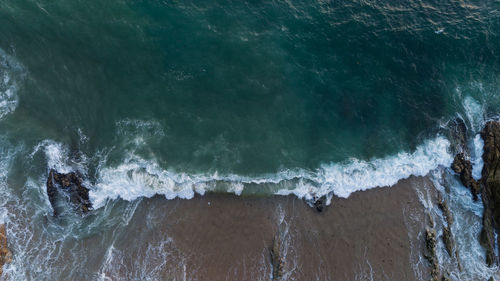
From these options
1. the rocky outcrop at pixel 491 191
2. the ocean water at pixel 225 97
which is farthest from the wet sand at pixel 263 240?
the rocky outcrop at pixel 491 191

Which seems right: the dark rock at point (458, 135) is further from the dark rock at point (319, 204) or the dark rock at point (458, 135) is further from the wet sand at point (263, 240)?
the dark rock at point (319, 204)

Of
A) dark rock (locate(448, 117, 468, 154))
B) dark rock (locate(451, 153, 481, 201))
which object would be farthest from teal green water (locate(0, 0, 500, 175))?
dark rock (locate(451, 153, 481, 201))

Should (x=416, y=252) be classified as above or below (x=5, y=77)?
above

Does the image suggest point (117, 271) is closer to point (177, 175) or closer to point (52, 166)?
point (177, 175)

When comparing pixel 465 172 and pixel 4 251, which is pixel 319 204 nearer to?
pixel 465 172

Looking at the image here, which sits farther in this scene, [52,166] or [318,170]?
[318,170]

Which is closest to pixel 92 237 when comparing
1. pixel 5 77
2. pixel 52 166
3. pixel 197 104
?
pixel 52 166

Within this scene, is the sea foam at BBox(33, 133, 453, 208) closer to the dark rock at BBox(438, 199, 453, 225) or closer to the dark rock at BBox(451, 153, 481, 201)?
the dark rock at BBox(451, 153, 481, 201)
